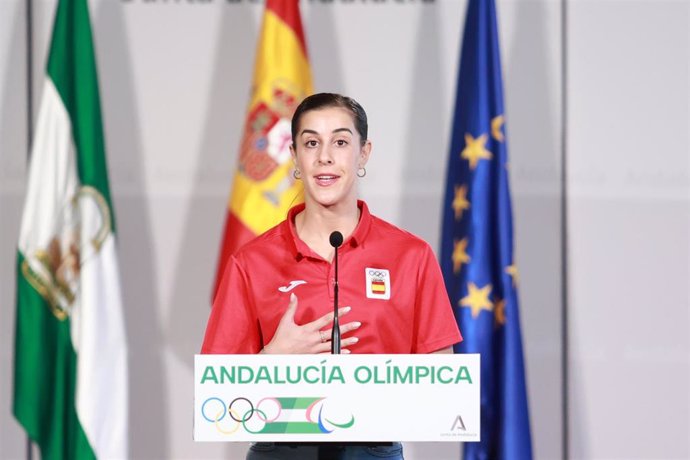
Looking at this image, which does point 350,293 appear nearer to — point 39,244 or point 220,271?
point 220,271

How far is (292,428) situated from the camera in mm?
1497

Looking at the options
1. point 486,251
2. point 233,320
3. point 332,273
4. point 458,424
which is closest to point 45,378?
point 486,251

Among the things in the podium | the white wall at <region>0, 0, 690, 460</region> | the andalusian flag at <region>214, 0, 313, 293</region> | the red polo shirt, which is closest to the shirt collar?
the red polo shirt

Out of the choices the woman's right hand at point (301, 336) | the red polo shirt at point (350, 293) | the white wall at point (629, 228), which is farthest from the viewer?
the white wall at point (629, 228)

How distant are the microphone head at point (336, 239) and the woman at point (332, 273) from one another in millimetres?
111

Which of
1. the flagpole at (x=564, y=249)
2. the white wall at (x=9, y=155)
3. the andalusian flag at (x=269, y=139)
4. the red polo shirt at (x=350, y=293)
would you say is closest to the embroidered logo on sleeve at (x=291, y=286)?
the red polo shirt at (x=350, y=293)

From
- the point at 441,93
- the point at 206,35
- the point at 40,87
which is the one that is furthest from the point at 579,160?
the point at 40,87

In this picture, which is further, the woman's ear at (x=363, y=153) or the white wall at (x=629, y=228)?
the white wall at (x=629, y=228)

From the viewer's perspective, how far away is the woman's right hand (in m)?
1.62

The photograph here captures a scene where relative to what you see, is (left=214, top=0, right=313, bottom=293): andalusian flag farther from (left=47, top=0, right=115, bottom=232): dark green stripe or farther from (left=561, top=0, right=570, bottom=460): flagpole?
(left=561, top=0, right=570, bottom=460): flagpole

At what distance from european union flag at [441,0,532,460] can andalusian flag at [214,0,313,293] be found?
0.64 metres

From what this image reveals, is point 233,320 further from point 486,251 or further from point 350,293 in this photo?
point 486,251

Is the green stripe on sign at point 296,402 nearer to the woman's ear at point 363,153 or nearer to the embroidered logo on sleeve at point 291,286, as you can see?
the embroidered logo on sleeve at point 291,286

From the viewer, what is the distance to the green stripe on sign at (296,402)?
4.91ft
